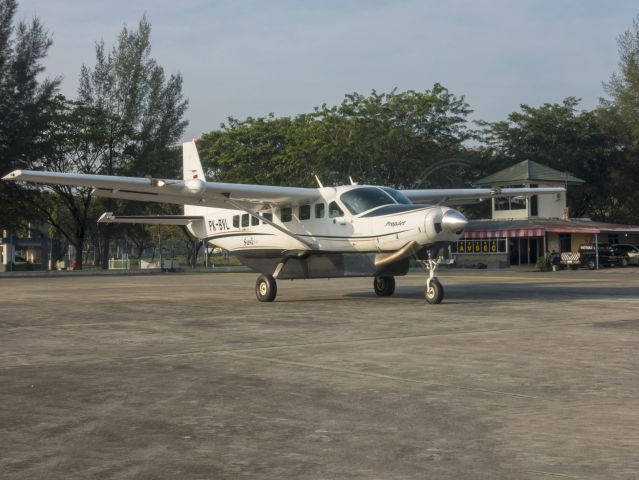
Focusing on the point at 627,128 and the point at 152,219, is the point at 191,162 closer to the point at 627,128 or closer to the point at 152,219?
the point at 152,219

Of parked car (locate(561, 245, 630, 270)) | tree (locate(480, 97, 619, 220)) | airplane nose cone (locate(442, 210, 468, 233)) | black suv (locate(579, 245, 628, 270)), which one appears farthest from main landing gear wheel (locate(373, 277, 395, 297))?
tree (locate(480, 97, 619, 220))

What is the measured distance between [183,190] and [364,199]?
15.1ft

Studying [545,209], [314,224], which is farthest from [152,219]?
[545,209]

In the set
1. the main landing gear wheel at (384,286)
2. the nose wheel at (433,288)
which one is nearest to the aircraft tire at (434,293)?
the nose wheel at (433,288)

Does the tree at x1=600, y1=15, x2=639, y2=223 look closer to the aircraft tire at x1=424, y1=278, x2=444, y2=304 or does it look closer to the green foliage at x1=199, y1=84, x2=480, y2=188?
the green foliage at x1=199, y1=84, x2=480, y2=188

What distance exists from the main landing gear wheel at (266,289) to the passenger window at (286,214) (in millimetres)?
1716

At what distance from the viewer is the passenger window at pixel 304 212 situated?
64.7 ft

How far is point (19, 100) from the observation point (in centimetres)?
4831

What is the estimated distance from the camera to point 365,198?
731 inches

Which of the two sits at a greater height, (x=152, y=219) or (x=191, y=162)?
(x=191, y=162)

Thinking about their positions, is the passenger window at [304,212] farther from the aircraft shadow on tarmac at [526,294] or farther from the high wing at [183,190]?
the aircraft shadow on tarmac at [526,294]

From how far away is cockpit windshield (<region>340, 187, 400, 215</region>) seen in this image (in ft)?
60.2

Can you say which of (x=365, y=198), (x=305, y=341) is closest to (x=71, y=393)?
(x=305, y=341)

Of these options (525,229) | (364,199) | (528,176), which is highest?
(528,176)
